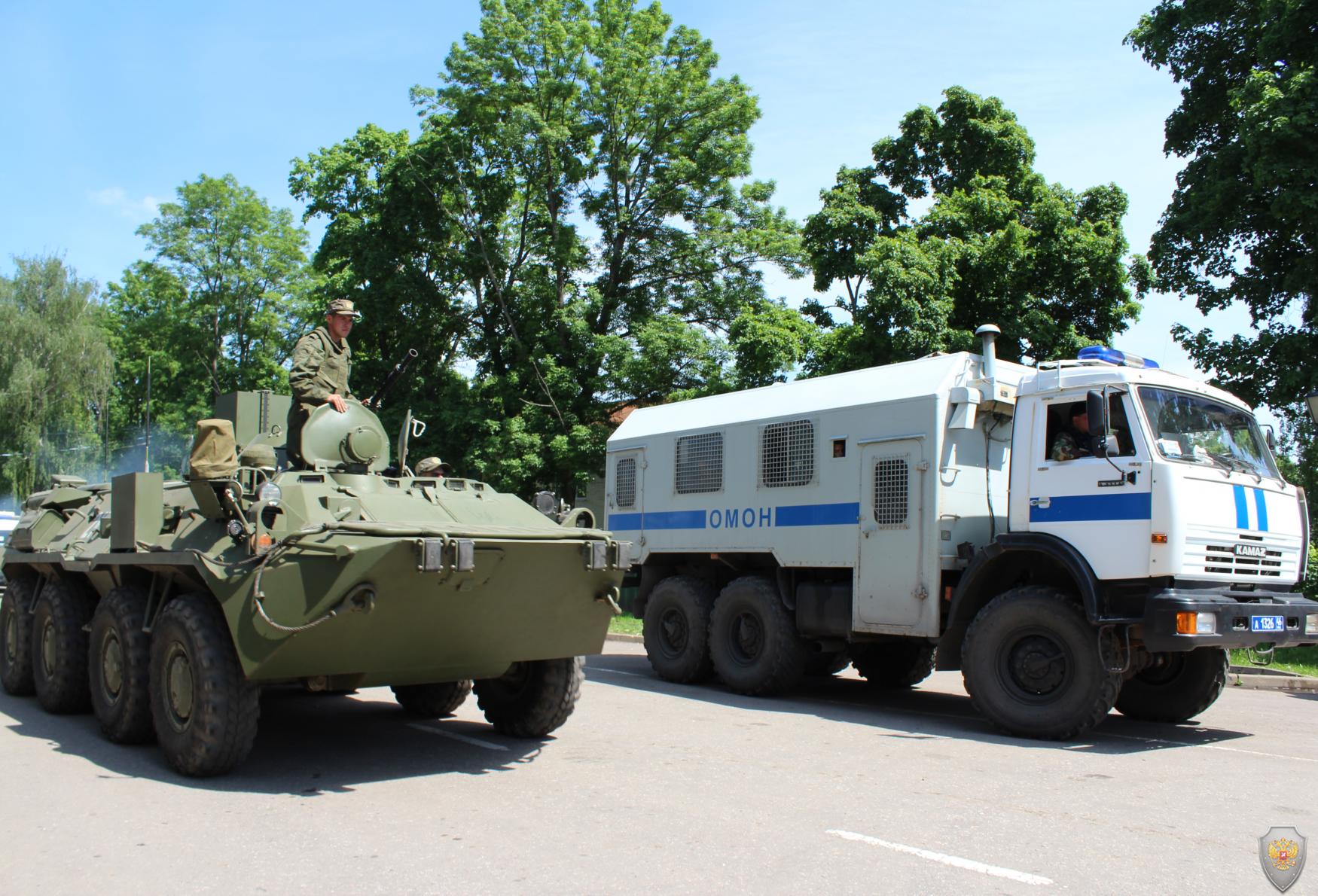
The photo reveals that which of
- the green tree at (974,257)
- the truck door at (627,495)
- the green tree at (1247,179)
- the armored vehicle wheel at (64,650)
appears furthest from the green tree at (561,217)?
the armored vehicle wheel at (64,650)

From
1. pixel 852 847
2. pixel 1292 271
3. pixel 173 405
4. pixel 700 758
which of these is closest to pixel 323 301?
pixel 173 405

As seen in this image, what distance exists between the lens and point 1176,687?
9531 mm

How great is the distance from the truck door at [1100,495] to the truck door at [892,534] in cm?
107

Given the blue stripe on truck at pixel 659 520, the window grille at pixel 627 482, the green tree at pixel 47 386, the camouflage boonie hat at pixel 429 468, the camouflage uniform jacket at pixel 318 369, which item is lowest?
the blue stripe on truck at pixel 659 520

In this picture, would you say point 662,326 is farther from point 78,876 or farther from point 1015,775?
point 78,876

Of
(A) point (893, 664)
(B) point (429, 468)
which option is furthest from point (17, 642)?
(A) point (893, 664)

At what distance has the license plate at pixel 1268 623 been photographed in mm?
8172

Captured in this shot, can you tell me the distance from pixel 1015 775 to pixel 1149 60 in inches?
670

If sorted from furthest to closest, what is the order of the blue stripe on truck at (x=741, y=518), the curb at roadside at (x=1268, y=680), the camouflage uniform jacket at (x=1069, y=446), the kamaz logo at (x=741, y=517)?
1. the curb at roadside at (x=1268, y=680)
2. the kamaz logo at (x=741, y=517)
3. the blue stripe on truck at (x=741, y=518)
4. the camouflage uniform jacket at (x=1069, y=446)

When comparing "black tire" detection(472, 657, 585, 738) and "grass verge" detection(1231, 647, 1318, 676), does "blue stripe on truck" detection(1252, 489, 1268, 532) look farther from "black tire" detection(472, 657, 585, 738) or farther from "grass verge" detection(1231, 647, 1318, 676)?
"black tire" detection(472, 657, 585, 738)

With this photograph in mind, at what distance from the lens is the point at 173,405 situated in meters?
41.6

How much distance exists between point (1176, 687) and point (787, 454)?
3.93 meters

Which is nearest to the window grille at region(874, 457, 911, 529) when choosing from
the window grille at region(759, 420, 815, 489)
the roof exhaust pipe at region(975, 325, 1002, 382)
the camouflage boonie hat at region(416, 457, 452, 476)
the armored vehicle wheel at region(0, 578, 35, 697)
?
the window grille at region(759, 420, 815, 489)

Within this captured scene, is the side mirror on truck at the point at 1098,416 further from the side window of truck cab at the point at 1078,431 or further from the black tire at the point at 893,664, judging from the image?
the black tire at the point at 893,664
